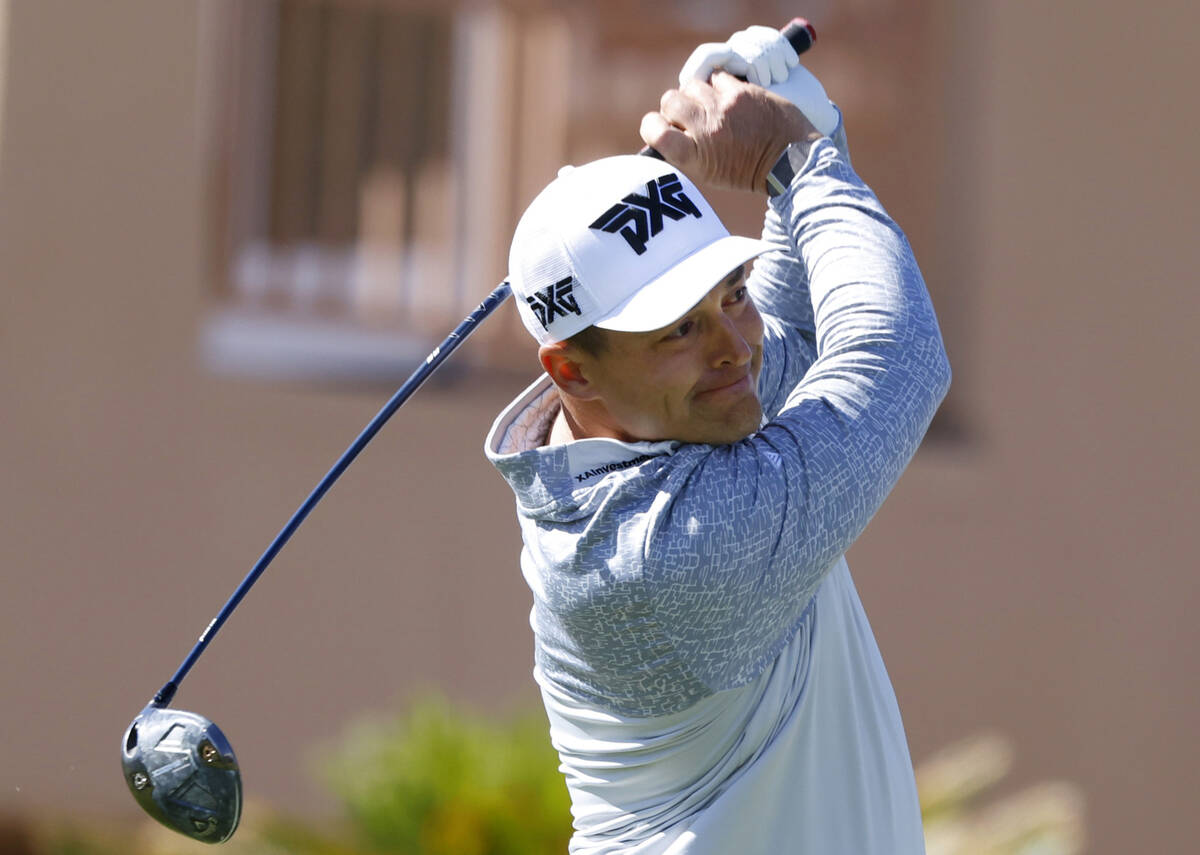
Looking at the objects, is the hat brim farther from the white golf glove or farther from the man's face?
the white golf glove

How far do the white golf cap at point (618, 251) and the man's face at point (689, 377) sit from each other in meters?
0.04

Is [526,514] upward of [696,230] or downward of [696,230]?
downward

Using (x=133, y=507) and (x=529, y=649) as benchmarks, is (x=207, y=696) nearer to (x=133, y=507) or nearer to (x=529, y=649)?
(x=133, y=507)

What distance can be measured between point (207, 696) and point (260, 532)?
0.57m

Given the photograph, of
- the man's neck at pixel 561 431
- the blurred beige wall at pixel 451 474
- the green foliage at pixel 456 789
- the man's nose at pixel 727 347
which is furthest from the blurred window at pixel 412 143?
the man's nose at pixel 727 347

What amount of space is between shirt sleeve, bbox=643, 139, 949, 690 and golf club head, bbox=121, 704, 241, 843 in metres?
0.72

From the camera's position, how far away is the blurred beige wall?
550 centimetres

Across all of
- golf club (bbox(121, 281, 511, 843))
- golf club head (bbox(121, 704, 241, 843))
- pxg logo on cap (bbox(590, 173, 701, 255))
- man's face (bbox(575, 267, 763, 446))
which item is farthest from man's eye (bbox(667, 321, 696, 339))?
golf club head (bbox(121, 704, 241, 843))

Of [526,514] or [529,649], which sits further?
[529,649]

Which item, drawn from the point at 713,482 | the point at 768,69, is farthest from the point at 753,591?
the point at 768,69

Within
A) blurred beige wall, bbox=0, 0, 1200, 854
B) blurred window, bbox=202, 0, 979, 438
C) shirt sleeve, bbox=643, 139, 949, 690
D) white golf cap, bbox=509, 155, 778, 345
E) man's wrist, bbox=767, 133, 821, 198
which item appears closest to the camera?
shirt sleeve, bbox=643, 139, 949, 690

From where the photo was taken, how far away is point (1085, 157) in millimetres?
6418

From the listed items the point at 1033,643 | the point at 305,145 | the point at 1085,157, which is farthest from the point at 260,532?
the point at 1085,157

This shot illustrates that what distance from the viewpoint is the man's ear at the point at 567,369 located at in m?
2.12
